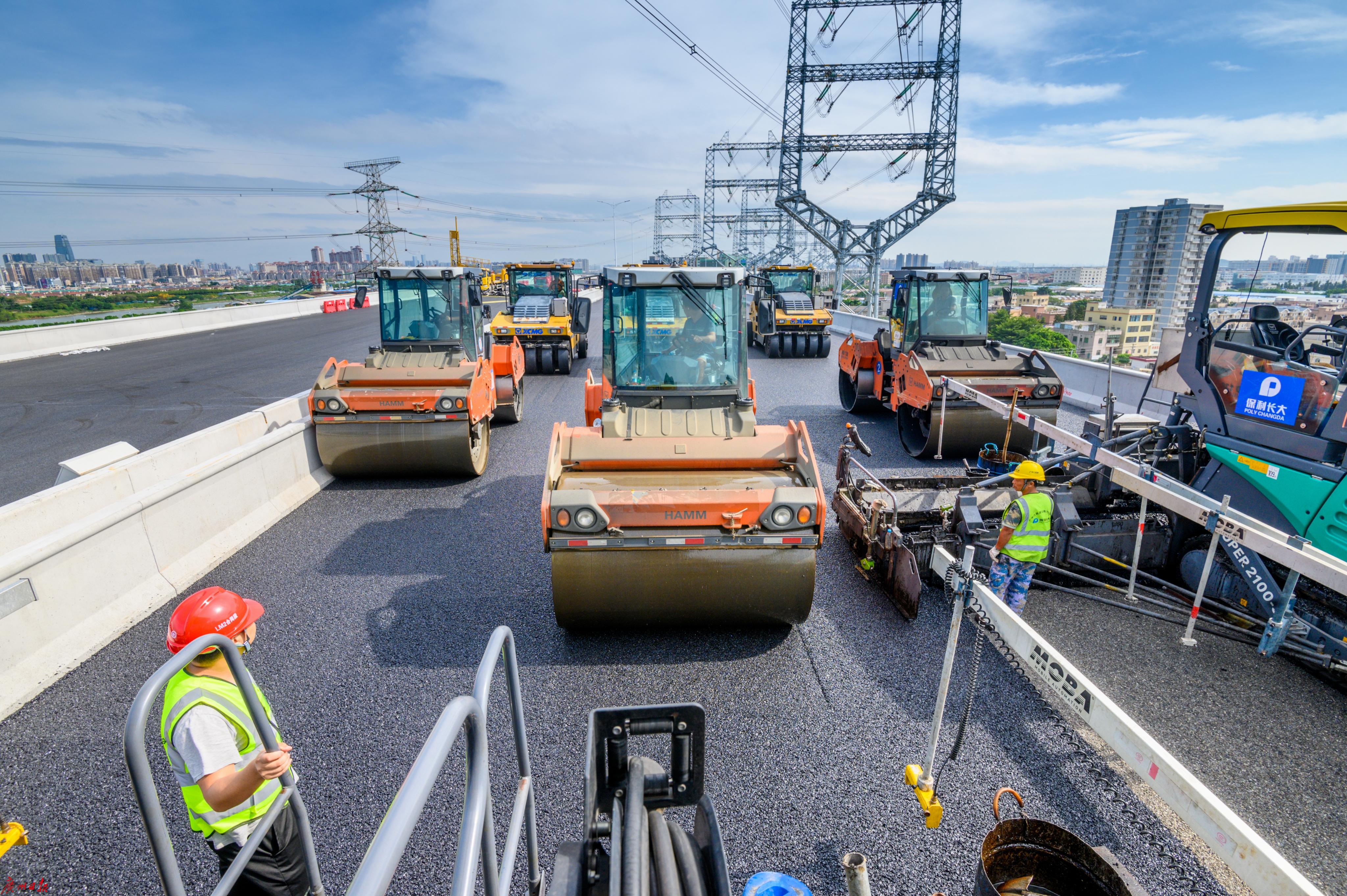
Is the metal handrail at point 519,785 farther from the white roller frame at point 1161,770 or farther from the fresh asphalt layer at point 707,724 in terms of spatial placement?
the white roller frame at point 1161,770

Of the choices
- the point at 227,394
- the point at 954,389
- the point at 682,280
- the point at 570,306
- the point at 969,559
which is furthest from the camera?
the point at 570,306

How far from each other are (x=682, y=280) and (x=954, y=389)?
15.7 feet

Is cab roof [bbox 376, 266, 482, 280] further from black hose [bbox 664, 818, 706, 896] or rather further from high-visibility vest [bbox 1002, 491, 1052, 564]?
black hose [bbox 664, 818, 706, 896]

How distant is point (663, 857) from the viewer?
1.94 metres

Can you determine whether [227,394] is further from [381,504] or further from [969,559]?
[969,559]

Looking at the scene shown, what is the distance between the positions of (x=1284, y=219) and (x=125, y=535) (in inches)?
358

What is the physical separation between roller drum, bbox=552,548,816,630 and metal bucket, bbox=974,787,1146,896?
1957 mm

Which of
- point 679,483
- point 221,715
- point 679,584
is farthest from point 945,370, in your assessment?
point 221,715

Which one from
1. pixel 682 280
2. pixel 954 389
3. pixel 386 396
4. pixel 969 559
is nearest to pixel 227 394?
pixel 386 396

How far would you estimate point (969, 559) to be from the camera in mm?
3596

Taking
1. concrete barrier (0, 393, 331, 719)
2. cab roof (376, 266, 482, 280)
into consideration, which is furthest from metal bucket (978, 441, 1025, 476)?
concrete barrier (0, 393, 331, 719)

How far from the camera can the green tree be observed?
1337 centimetres

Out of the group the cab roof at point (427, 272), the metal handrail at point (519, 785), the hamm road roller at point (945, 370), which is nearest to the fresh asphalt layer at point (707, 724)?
the metal handrail at point (519, 785)

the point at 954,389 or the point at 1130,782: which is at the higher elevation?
the point at 954,389
